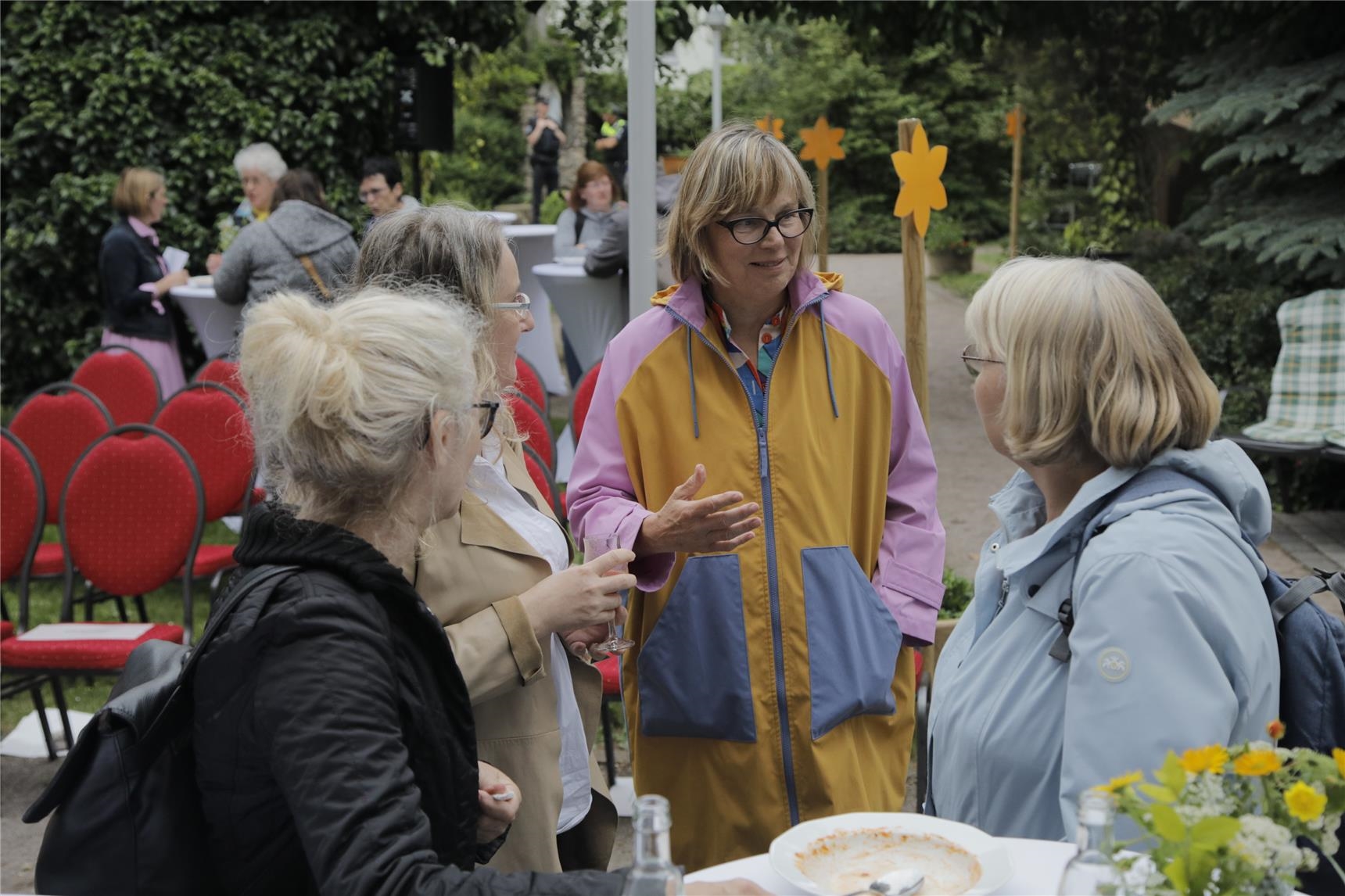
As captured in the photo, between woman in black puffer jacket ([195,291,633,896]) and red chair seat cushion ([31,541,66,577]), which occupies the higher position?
woman in black puffer jacket ([195,291,633,896])

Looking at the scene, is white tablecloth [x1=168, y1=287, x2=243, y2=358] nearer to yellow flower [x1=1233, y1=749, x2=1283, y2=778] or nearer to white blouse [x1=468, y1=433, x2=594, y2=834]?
white blouse [x1=468, y1=433, x2=594, y2=834]

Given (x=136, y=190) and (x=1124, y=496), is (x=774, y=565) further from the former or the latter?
(x=136, y=190)

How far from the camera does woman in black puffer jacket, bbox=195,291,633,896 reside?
1.43m

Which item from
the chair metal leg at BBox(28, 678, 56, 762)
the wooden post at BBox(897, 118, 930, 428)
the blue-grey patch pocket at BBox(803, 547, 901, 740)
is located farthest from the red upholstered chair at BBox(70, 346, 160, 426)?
the blue-grey patch pocket at BBox(803, 547, 901, 740)

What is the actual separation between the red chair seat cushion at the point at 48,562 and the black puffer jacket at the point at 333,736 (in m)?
4.10

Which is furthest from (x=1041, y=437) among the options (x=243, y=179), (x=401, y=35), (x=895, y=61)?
(x=895, y=61)

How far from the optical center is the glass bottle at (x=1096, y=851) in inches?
47.3

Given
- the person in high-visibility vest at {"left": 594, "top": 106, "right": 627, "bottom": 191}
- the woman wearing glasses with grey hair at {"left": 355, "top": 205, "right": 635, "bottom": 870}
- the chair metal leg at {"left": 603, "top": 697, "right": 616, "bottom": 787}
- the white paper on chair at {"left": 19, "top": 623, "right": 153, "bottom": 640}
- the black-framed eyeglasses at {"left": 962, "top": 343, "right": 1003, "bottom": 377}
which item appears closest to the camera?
the black-framed eyeglasses at {"left": 962, "top": 343, "right": 1003, "bottom": 377}

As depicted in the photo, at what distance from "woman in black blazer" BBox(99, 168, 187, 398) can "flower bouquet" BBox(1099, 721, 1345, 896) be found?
7.75m

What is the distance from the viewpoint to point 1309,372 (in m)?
7.68

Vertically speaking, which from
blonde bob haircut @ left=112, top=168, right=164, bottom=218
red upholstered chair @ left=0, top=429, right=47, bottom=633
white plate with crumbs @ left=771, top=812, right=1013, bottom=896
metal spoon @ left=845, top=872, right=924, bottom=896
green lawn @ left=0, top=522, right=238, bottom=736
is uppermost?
blonde bob haircut @ left=112, top=168, right=164, bottom=218

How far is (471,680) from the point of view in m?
2.07

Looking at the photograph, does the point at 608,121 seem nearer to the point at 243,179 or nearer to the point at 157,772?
the point at 243,179

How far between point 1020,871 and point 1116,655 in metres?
0.29
